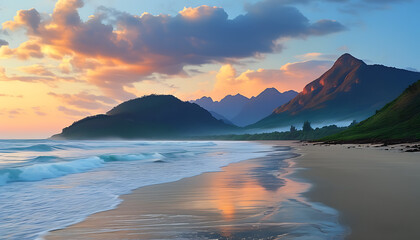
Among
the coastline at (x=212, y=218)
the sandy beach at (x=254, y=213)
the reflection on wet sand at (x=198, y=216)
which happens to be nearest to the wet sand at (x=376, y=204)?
the sandy beach at (x=254, y=213)

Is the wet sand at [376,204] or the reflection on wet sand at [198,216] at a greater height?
the wet sand at [376,204]

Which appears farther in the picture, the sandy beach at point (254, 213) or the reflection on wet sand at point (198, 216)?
the reflection on wet sand at point (198, 216)

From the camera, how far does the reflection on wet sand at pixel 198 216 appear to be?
6.65 m

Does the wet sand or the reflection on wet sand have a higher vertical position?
the wet sand

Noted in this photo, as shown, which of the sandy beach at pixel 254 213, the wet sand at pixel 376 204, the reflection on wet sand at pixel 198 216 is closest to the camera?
the wet sand at pixel 376 204

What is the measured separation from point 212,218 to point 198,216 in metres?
0.43

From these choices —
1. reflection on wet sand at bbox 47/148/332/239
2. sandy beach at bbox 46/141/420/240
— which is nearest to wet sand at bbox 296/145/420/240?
sandy beach at bbox 46/141/420/240

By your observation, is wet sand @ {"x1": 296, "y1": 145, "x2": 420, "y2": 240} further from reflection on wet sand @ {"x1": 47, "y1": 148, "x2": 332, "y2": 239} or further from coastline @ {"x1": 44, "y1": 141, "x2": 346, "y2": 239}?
reflection on wet sand @ {"x1": 47, "y1": 148, "x2": 332, "y2": 239}

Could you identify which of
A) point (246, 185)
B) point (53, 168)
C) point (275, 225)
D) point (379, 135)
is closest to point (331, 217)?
point (275, 225)

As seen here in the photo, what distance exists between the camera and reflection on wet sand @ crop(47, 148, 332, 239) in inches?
262

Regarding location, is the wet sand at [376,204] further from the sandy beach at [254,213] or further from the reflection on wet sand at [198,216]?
the reflection on wet sand at [198,216]

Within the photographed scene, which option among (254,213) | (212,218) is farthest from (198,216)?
(254,213)

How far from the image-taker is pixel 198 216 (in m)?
8.20

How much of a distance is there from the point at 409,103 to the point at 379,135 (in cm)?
3014
